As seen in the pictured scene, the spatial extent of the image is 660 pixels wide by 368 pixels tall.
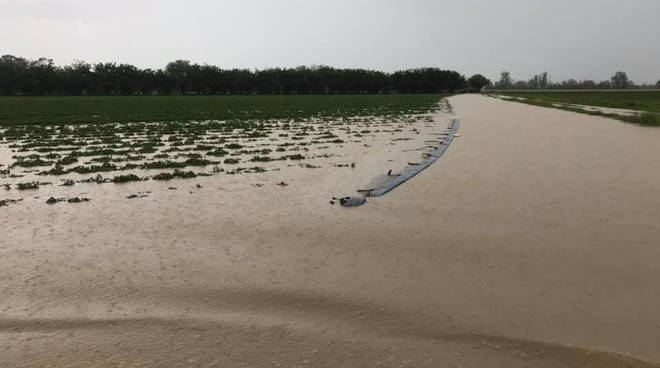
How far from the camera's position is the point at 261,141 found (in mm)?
16969

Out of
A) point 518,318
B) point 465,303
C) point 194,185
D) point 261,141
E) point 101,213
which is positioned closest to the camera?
point 518,318

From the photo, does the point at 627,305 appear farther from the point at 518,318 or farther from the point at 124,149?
the point at 124,149

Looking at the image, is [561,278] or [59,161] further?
[59,161]

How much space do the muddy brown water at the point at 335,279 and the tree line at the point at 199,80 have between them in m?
111

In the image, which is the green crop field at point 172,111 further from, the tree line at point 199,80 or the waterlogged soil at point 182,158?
the tree line at point 199,80

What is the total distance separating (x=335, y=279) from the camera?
477cm

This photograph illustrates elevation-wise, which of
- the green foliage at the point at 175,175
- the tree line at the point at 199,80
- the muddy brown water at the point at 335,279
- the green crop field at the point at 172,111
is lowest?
the muddy brown water at the point at 335,279

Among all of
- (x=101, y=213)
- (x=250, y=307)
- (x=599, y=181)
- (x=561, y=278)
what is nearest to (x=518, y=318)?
(x=561, y=278)

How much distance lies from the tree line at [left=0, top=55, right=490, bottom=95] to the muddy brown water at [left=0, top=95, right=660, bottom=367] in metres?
111

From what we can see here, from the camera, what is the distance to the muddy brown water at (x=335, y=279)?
345 cm

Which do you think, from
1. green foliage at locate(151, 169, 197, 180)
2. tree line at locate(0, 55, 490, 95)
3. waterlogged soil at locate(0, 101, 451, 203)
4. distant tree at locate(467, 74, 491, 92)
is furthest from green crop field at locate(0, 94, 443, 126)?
distant tree at locate(467, 74, 491, 92)

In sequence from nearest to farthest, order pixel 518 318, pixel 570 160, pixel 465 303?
pixel 518 318 < pixel 465 303 < pixel 570 160

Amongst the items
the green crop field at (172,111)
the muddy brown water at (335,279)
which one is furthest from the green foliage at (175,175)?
the green crop field at (172,111)

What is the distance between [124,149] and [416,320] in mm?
13300
